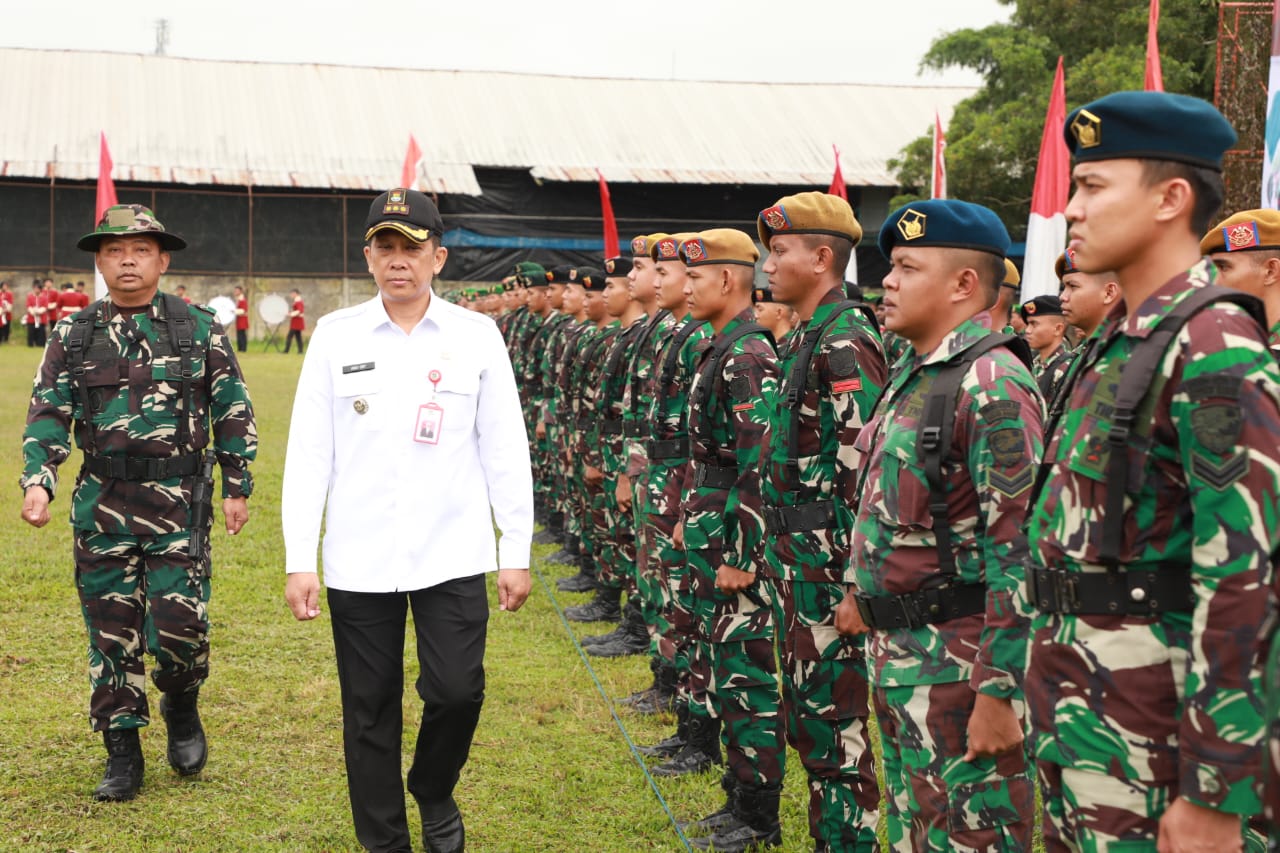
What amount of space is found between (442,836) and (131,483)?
203 cm

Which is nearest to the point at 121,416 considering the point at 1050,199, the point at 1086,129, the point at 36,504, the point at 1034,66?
the point at 36,504

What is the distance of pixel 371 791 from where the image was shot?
171 inches

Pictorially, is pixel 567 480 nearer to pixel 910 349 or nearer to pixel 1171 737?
pixel 910 349

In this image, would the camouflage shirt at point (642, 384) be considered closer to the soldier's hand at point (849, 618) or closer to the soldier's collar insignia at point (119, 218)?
the soldier's collar insignia at point (119, 218)

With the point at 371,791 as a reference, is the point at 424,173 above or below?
above

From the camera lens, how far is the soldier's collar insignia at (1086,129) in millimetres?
2619

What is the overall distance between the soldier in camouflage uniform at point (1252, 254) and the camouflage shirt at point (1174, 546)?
8.22 ft

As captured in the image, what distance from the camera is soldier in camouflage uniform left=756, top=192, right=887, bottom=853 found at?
420 centimetres

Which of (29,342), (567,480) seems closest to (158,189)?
(29,342)

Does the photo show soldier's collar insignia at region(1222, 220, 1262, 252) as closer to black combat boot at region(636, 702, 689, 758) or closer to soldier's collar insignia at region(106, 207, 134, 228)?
black combat boot at region(636, 702, 689, 758)

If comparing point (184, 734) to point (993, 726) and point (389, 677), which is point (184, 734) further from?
point (993, 726)

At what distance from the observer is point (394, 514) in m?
4.27

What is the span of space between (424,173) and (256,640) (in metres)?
27.7

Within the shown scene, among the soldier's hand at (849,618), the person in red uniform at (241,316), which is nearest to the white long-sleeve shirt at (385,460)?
the soldier's hand at (849,618)
